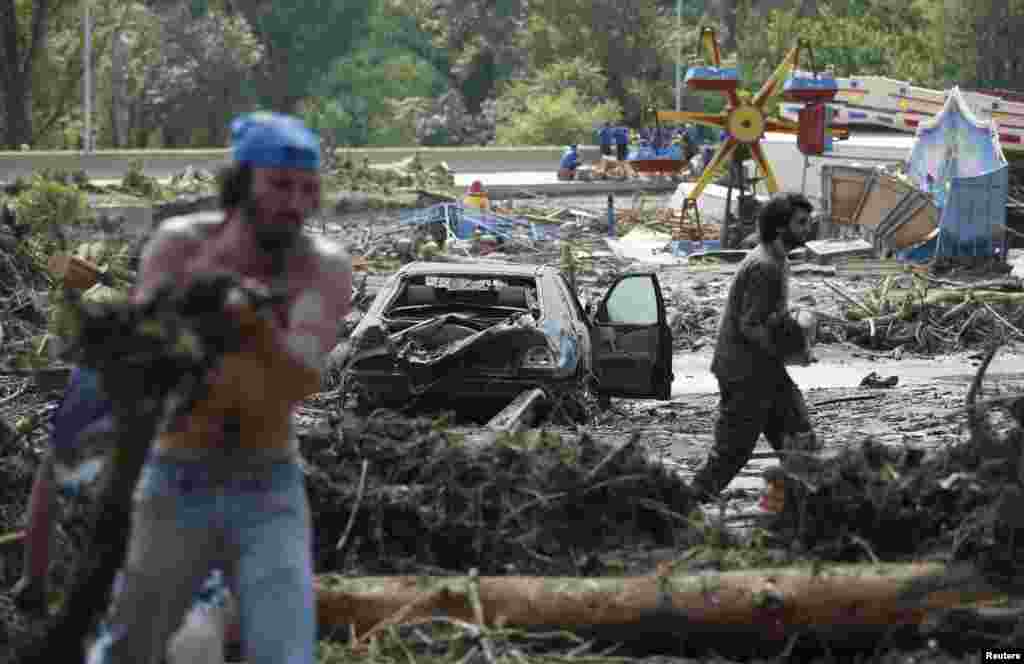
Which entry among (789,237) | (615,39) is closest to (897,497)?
(789,237)

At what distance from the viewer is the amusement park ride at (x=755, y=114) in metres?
25.6

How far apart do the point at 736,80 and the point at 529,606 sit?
21197 millimetres

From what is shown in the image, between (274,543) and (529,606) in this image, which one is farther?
(529,606)

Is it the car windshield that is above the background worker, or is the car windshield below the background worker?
above

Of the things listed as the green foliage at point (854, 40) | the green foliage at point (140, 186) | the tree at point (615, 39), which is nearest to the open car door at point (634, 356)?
the green foliage at point (140, 186)

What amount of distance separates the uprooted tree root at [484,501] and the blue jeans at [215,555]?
2.25m

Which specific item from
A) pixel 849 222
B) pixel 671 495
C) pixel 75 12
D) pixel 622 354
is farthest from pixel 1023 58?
pixel 671 495

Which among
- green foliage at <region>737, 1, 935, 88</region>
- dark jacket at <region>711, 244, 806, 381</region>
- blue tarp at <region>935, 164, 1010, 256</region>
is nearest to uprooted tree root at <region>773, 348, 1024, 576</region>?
dark jacket at <region>711, 244, 806, 381</region>

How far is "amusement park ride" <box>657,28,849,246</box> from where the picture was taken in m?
25.6

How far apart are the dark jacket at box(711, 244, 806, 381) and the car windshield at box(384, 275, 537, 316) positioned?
9.67 ft

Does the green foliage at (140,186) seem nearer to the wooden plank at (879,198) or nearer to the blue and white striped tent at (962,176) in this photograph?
the wooden plank at (879,198)

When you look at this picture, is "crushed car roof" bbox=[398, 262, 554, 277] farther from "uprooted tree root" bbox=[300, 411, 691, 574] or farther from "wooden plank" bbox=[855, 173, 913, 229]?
"wooden plank" bbox=[855, 173, 913, 229]

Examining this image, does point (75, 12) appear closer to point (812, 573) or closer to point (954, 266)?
point (954, 266)

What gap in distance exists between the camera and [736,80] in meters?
26.3
